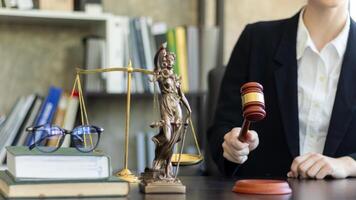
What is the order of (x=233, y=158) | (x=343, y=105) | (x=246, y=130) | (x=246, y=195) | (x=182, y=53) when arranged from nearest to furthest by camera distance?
(x=246, y=195), (x=246, y=130), (x=233, y=158), (x=343, y=105), (x=182, y=53)

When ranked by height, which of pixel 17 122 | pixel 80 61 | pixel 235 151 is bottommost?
pixel 17 122

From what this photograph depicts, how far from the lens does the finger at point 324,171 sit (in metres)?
1.44

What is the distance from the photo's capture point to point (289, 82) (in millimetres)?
1764

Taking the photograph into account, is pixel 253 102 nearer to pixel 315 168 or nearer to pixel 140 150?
pixel 315 168

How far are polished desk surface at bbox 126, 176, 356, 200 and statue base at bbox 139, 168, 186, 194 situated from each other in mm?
12

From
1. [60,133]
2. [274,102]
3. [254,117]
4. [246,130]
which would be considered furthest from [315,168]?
[60,133]

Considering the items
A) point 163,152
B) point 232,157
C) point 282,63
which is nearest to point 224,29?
point 282,63

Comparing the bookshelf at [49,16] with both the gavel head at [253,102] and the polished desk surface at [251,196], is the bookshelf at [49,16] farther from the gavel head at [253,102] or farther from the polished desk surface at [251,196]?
the gavel head at [253,102]

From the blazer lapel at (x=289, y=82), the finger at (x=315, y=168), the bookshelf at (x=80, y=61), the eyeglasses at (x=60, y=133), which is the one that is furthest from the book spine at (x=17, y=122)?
the eyeglasses at (x=60, y=133)

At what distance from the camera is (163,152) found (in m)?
1.07

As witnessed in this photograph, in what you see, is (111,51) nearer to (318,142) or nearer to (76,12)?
(76,12)

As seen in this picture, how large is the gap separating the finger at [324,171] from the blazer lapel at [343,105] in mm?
217

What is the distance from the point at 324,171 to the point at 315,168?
0.07ft

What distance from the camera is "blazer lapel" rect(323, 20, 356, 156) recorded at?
65.7 inches
